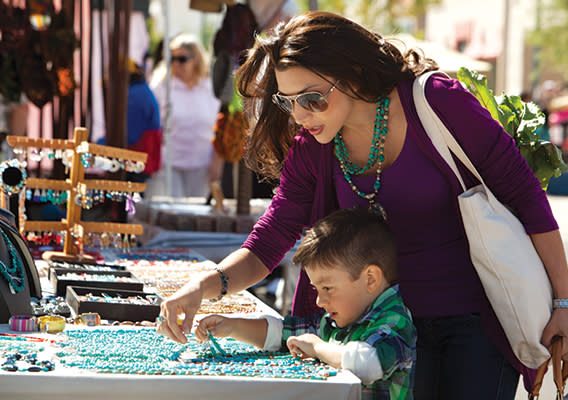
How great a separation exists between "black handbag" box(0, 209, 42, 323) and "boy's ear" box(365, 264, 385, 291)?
2.78 feet

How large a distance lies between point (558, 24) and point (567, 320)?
86.4 feet

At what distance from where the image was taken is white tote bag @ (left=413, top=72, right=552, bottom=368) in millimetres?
2102

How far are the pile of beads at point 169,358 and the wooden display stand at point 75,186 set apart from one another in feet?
3.78

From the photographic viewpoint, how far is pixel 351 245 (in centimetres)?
196

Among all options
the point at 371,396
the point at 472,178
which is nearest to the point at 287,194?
the point at 472,178

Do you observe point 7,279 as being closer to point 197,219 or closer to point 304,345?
point 304,345

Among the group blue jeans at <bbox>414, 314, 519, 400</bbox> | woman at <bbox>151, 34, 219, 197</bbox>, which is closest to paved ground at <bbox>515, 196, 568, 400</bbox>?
blue jeans at <bbox>414, 314, 519, 400</bbox>

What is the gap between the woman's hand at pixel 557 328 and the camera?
2129 millimetres

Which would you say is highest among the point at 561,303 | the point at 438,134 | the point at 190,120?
the point at 190,120

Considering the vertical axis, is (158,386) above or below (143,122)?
below

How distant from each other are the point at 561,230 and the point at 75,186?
6994 millimetres

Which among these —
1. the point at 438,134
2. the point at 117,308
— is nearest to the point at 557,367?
the point at 438,134

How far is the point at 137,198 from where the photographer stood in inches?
130

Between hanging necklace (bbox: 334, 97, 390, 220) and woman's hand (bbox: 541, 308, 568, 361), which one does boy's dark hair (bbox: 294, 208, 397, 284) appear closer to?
hanging necklace (bbox: 334, 97, 390, 220)
